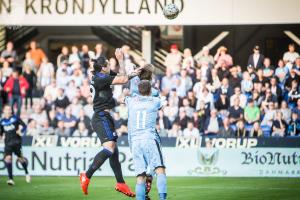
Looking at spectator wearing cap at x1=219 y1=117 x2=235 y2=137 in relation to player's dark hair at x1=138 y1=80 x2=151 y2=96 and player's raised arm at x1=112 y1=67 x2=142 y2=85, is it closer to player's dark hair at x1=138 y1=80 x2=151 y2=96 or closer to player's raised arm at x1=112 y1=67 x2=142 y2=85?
player's raised arm at x1=112 y1=67 x2=142 y2=85

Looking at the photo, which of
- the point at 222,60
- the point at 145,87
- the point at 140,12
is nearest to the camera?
the point at 145,87

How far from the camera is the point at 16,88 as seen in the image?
26812mm

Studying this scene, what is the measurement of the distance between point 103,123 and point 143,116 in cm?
254

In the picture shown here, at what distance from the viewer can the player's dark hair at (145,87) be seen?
13.5 m

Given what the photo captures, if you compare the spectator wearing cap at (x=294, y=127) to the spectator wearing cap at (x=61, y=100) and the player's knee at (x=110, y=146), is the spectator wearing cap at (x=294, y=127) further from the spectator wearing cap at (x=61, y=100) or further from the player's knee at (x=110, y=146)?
the player's knee at (x=110, y=146)

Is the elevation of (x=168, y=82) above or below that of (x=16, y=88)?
above

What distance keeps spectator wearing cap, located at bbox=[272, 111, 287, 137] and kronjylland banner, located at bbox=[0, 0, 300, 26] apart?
4213 mm

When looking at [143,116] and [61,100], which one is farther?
[61,100]

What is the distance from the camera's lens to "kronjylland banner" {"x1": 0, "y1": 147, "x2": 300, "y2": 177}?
877 inches

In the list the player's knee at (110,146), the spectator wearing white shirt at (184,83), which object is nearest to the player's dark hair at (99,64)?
the player's knee at (110,146)

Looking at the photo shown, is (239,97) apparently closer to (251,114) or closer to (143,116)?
(251,114)

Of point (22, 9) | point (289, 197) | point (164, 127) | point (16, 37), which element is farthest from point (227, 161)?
point (16, 37)

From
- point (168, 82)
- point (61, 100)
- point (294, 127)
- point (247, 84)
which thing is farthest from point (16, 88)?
point (294, 127)

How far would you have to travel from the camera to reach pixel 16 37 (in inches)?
1288
